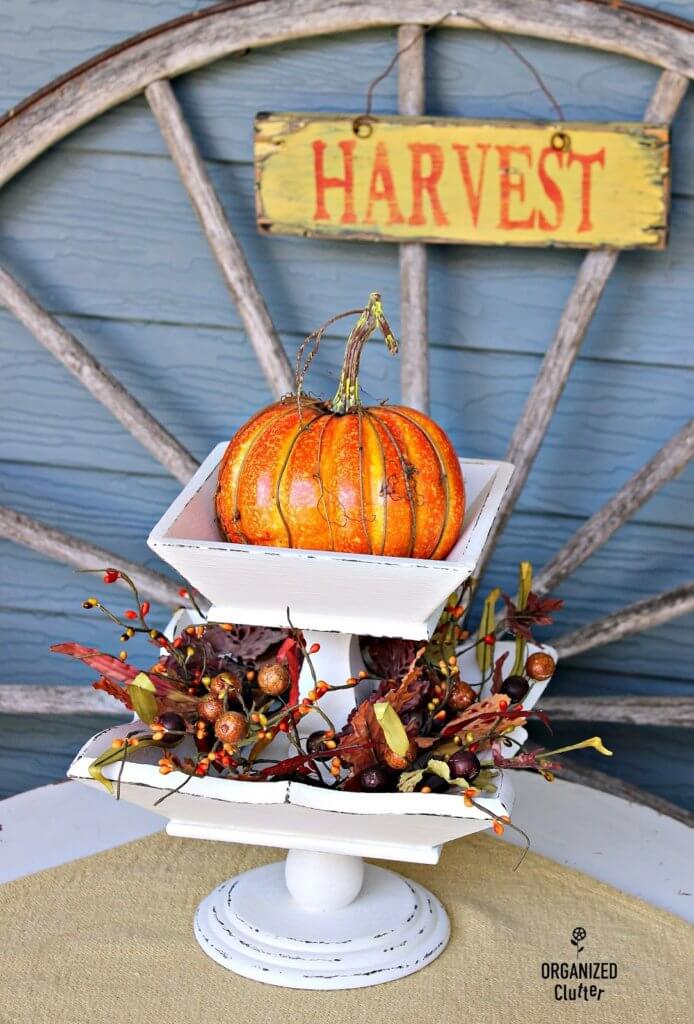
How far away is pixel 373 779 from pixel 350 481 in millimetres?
197

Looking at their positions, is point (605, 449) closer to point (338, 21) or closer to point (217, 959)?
point (338, 21)

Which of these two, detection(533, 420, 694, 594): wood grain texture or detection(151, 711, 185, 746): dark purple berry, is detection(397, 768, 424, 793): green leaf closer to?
detection(151, 711, 185, 746): dark purple berry

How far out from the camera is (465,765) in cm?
85

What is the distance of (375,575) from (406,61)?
25.3 inches

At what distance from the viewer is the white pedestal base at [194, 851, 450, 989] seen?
925 mm

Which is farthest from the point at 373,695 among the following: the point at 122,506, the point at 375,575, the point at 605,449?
the point at 122,506

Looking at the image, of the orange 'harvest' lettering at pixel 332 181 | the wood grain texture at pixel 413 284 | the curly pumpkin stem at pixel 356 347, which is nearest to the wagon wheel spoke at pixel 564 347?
the wood grain texture at pixel 413 284

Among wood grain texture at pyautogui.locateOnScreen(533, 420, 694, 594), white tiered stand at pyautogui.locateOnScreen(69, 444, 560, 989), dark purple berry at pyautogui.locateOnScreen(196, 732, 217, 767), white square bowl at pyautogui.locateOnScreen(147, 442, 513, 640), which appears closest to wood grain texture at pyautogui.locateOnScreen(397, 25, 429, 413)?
wood grain texture at pyautogui.locateOnScreen(533, 420, 694, 594)

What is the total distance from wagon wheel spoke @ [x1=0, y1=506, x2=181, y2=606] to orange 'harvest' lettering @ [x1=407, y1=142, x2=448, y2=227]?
477 millimetres

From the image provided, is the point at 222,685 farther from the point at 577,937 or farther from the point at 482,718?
the point at 577,937

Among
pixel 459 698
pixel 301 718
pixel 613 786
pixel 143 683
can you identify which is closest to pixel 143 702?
pixel 143 683

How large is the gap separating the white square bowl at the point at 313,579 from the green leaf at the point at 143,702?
0.07 meters

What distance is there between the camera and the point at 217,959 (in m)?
0.94

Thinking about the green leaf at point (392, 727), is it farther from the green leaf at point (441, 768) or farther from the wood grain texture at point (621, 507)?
the wood grain texture at point (621, 507)
